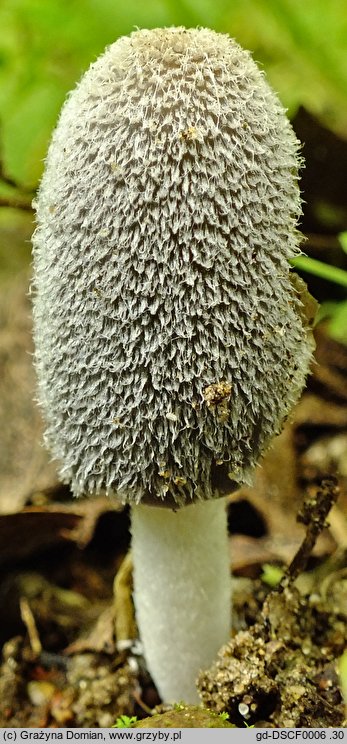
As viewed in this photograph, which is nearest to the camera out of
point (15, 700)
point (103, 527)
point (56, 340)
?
point (56, 340)

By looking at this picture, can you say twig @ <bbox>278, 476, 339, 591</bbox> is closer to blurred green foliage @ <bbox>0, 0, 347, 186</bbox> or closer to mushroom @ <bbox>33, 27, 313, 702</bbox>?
mushroom @ <bbox>33, 27, 313, 702</bbox>

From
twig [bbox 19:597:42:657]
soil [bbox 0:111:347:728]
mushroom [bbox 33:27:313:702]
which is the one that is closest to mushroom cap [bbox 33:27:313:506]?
mushroom [bbox 33:27:313:702]

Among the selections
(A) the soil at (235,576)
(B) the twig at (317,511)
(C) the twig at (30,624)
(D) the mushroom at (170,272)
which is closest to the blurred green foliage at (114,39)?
(A) the soil at (235,576)

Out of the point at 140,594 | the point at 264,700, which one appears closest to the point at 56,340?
the point at 140,594

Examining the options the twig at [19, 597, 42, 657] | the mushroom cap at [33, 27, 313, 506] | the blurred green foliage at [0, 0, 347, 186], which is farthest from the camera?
the blurred green foliage at [0, 0, 347, 186]

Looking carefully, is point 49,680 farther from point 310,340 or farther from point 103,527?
point 310,340

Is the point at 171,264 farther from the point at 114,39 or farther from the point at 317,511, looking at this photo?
the point at 114,39
